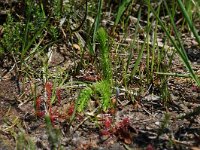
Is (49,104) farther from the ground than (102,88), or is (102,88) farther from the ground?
(102,88)

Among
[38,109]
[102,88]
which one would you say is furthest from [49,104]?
[102,88]

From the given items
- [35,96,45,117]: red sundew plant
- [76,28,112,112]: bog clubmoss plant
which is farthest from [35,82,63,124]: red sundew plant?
[76,28,112,112]: bog clubmoss plant

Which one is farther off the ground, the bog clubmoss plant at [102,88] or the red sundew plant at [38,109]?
the bog clubmoss plant at [102,88]

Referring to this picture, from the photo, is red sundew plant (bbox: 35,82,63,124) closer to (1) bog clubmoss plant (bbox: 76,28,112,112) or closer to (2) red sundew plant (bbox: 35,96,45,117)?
(2) red sundew plant (bbox: 35,96,45,117)

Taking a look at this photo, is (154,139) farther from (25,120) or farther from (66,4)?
(66,4)

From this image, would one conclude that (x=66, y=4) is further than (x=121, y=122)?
Yes

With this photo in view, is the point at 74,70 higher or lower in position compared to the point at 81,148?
higher

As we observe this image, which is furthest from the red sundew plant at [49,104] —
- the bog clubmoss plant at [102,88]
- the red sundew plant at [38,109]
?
the bog clubmoss plant at [102,88]

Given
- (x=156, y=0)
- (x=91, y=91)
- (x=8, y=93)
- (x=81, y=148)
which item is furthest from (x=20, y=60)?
(x=156, y=0)

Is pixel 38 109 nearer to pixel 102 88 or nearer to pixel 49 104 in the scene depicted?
pixel 49 104

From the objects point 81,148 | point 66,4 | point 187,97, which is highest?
point 66,4

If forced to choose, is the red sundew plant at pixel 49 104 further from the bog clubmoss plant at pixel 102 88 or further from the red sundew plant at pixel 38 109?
the bog clubmoss plant at pixel 102 88
